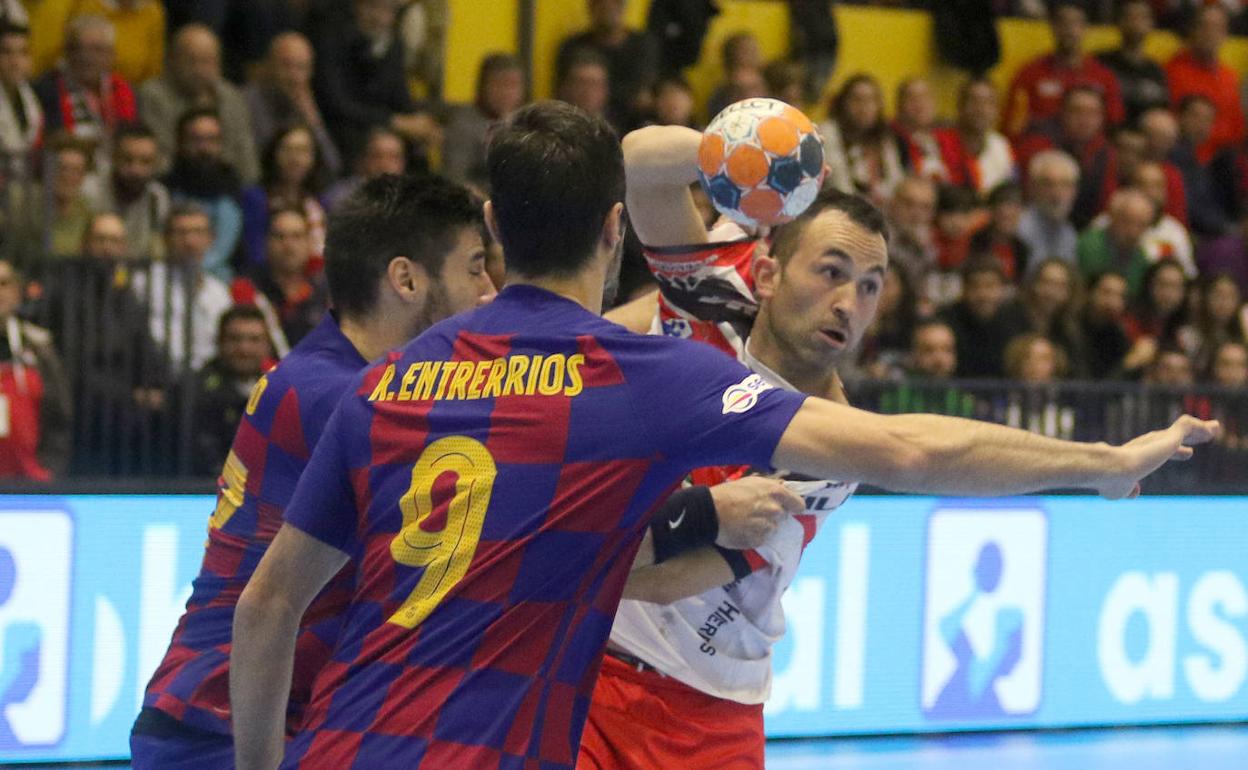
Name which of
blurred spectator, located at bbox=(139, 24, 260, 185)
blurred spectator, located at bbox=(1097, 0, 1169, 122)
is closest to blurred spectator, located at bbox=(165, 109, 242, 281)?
blurred spectator, located at bbox=(139, 24, 260, 185)

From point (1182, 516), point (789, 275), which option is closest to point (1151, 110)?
point (1182, 516)

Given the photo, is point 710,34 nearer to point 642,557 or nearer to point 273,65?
point 273,65

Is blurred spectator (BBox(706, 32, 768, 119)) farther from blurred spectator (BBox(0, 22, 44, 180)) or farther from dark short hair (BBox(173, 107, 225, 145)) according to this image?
blurred spectator (BBox(0, 22, 44, 180))

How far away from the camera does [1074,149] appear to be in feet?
41.1

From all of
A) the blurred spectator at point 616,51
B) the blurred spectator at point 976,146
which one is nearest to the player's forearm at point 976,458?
the blurred spectator at point 616,51

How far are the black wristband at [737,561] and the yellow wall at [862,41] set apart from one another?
7.71 m

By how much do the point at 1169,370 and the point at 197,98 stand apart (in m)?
5.49

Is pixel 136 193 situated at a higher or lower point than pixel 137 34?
lower

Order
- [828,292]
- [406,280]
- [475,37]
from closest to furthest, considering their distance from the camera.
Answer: [406,280] < [828,292] < [475,37]

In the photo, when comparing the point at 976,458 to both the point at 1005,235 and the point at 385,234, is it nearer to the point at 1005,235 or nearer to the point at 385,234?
the point at 385,234

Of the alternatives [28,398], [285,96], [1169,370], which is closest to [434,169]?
[285,96]

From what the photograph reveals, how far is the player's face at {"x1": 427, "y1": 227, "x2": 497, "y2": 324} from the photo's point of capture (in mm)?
3947

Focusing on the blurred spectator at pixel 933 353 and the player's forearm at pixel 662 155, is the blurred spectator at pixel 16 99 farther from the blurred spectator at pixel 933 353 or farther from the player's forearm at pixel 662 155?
the player's forearm at pixel 662 155

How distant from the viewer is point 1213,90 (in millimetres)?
13617
